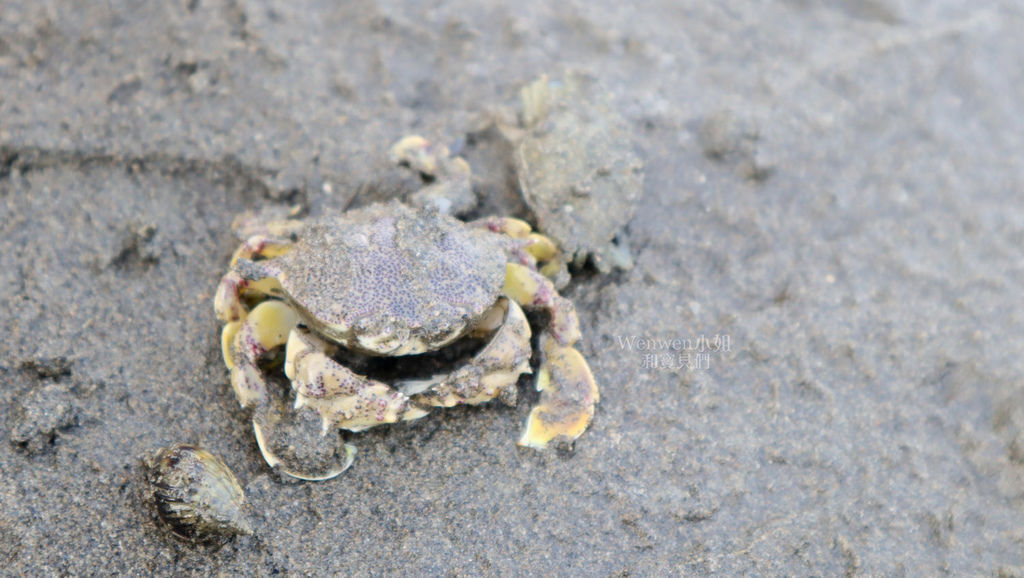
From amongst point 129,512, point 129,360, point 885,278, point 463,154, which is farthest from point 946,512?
point 129,360

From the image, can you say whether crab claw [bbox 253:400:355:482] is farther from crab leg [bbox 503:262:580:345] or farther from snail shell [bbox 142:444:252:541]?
crab leg [bbox 503:262:580:345]

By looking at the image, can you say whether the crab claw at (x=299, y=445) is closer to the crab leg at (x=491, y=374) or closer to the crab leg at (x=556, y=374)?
the crab leg at (x=491, y=374)

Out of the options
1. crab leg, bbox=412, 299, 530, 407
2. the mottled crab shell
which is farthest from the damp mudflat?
the mottled crab shell

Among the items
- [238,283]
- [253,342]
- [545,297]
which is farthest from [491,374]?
[238,283]

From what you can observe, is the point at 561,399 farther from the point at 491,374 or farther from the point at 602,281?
the point at 602,281

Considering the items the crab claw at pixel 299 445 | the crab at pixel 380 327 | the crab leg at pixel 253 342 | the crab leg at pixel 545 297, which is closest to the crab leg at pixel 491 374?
the crab at pixel 380 327
